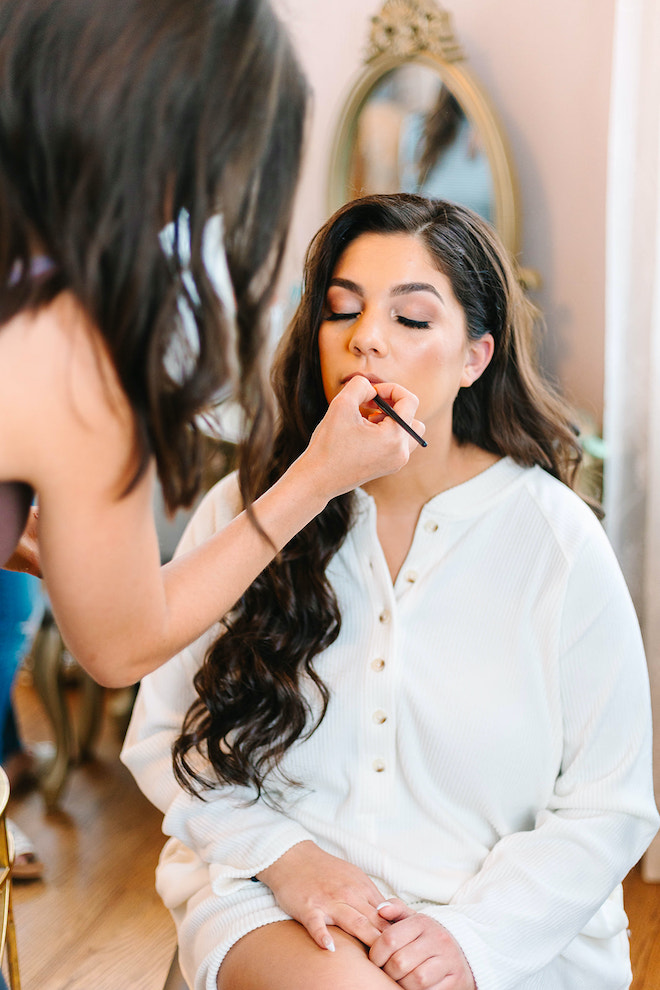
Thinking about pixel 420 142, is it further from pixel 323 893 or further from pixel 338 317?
pixel 323 893

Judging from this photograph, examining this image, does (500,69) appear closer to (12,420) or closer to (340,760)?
(340,760)

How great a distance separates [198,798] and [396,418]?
549mm

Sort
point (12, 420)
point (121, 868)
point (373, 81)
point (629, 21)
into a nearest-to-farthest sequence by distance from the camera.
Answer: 1. point (12, 420)
2. point (629, 21)
3. point (121, 868)
4. point (373, 81)

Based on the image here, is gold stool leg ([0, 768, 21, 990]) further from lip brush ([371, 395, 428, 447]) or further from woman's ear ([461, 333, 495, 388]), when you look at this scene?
woman's ear ([461, 333, 495, 388])

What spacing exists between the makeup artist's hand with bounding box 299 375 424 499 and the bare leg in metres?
0.49

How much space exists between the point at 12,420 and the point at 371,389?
0.48 metres

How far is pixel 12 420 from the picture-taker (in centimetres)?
68

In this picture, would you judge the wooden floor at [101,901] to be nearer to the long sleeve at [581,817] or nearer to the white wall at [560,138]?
the long sleeve at [581,817]

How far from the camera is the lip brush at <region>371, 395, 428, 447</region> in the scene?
1.07 metres

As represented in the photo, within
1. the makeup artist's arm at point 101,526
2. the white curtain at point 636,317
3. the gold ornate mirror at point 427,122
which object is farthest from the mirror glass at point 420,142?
the makeup artist's arm at point 101,526

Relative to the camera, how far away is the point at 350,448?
0.97 metres

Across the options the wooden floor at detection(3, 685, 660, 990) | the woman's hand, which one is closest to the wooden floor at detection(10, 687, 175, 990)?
the wooden floor at detection(3, 685, 660, 990)

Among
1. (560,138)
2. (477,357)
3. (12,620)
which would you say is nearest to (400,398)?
(477,357)

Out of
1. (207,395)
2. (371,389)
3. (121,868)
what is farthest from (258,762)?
(121,868)
